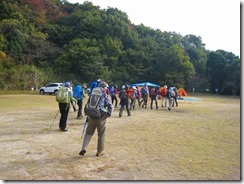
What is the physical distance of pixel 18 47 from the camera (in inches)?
1270

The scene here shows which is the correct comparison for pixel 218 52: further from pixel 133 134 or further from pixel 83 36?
pixel 83 36

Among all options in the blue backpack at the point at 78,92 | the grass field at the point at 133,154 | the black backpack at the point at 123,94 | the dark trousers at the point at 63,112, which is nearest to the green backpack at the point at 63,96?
the dark trousers at the point at 63,112

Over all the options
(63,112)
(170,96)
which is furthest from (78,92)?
(170,96)

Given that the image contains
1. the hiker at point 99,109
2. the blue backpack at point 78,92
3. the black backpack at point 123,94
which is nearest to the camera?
the hiker at point 99,109

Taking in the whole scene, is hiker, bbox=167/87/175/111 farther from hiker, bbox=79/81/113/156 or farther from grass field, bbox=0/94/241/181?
hiker, bbox=79/81/113/156

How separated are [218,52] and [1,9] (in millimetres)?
41674

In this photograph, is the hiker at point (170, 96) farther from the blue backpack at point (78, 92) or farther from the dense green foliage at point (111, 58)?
the blue backpack at point (78, 92)

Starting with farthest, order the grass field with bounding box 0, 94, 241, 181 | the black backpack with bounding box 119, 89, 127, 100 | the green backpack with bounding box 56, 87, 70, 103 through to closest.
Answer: the black backpack with bounding box 119, 89, 127, 100 < the green backpack with bounding box 56, 87, 70, 103 < the grass field with bounding box 0, 94, 241, 181

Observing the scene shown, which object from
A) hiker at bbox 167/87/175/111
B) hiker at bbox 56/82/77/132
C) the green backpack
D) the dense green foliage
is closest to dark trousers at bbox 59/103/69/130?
hiker at bbox 56/82/77/132

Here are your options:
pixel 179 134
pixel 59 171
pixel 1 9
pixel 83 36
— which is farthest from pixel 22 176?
pixel 1 9

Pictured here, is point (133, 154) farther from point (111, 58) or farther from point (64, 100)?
point (111, 58)

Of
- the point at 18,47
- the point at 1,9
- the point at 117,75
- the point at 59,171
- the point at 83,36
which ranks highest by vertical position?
the point at 1,9

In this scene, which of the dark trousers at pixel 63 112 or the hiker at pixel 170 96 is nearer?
the dark trousers at pixel 63 112

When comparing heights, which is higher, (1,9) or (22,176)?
(1,9)
